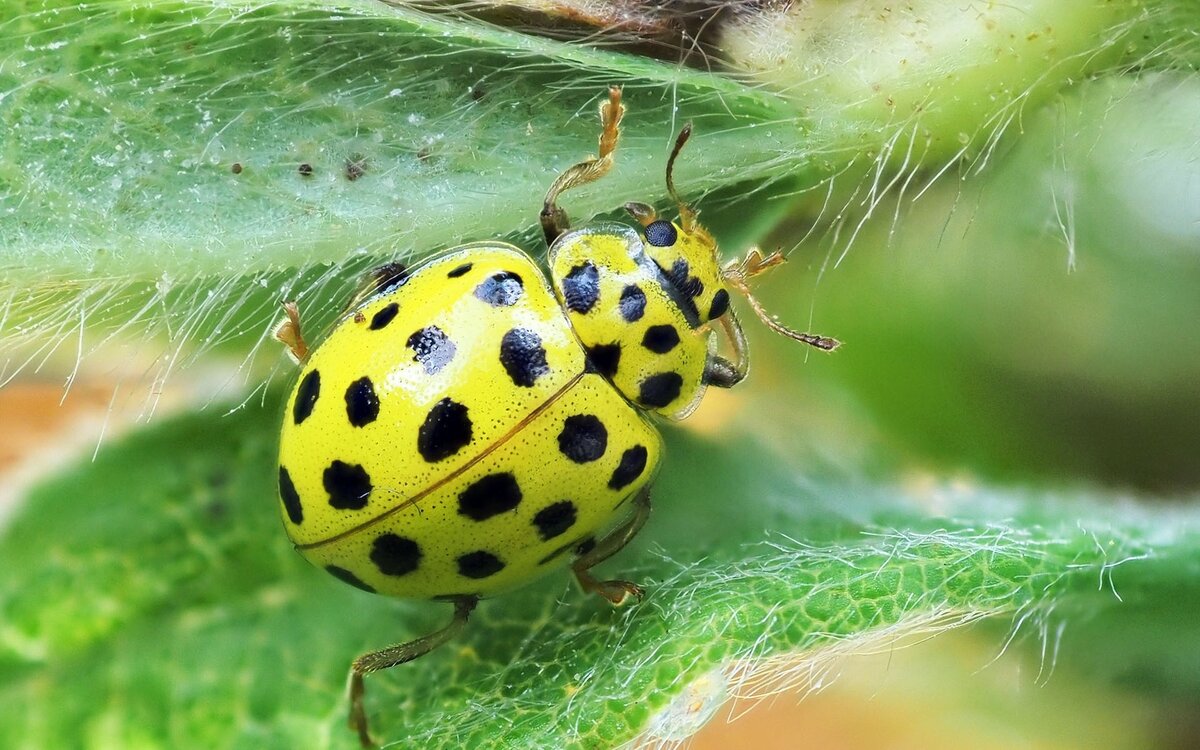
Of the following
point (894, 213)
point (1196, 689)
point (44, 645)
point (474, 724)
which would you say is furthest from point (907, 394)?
point (44, 645)

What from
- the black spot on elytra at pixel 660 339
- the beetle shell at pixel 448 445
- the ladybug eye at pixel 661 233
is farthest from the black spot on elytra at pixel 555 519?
the ladybug eye at pixel 661 233

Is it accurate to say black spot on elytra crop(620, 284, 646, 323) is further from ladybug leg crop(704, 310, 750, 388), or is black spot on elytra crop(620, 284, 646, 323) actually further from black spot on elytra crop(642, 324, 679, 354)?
ladybug leg crop(704, 310, 750, 388)

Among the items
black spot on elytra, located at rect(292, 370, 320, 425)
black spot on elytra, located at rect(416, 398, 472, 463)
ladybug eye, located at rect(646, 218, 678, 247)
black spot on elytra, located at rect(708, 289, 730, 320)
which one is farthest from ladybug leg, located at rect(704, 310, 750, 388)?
black spot on elytra, located at rect(292, 370, 320, 425)

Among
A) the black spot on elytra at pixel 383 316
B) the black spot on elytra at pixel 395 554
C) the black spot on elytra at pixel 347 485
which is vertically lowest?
the black spot on elytra at pixel 395 554

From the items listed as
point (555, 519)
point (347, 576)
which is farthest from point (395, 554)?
point (555, 519)

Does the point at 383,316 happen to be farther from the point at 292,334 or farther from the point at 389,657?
the point at 389,657

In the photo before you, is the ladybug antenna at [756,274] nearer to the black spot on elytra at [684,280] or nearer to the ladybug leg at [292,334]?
the black spot on elytra at [684,280]
